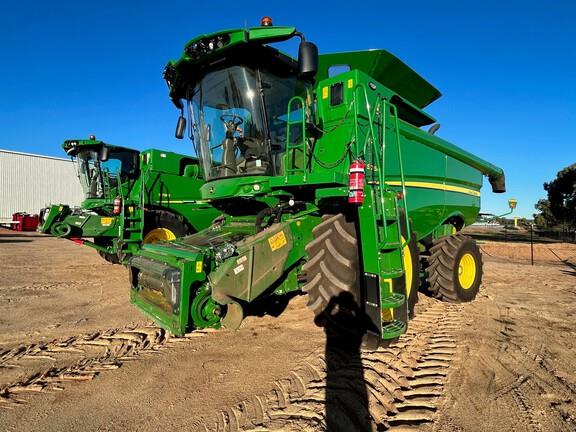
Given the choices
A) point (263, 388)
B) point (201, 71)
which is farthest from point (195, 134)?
point (263, 388)

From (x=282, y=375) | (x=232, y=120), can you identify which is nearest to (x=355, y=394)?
(x=282, y=375)

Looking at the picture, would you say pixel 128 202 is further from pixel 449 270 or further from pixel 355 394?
pixel 355 394

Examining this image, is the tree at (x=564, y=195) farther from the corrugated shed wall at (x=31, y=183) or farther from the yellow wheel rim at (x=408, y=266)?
the corrugated shed wall at (x=31, y=183)

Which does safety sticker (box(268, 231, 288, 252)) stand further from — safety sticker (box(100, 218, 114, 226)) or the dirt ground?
safety sticker (box(100, 218, 114, 226))

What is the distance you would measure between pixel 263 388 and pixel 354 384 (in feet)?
2.24

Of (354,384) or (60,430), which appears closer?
(60,430)

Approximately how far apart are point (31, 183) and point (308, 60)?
31987mm

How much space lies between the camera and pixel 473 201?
6.95 m

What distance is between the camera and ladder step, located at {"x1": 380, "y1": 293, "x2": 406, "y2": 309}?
327 cm

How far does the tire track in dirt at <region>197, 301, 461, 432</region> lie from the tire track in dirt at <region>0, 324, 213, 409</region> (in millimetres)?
1330

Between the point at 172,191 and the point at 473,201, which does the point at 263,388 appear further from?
the point at 172,191

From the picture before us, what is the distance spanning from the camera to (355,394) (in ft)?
8.65

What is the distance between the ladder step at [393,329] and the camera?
3203 mm

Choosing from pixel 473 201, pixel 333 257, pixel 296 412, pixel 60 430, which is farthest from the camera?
pixel 473 201
